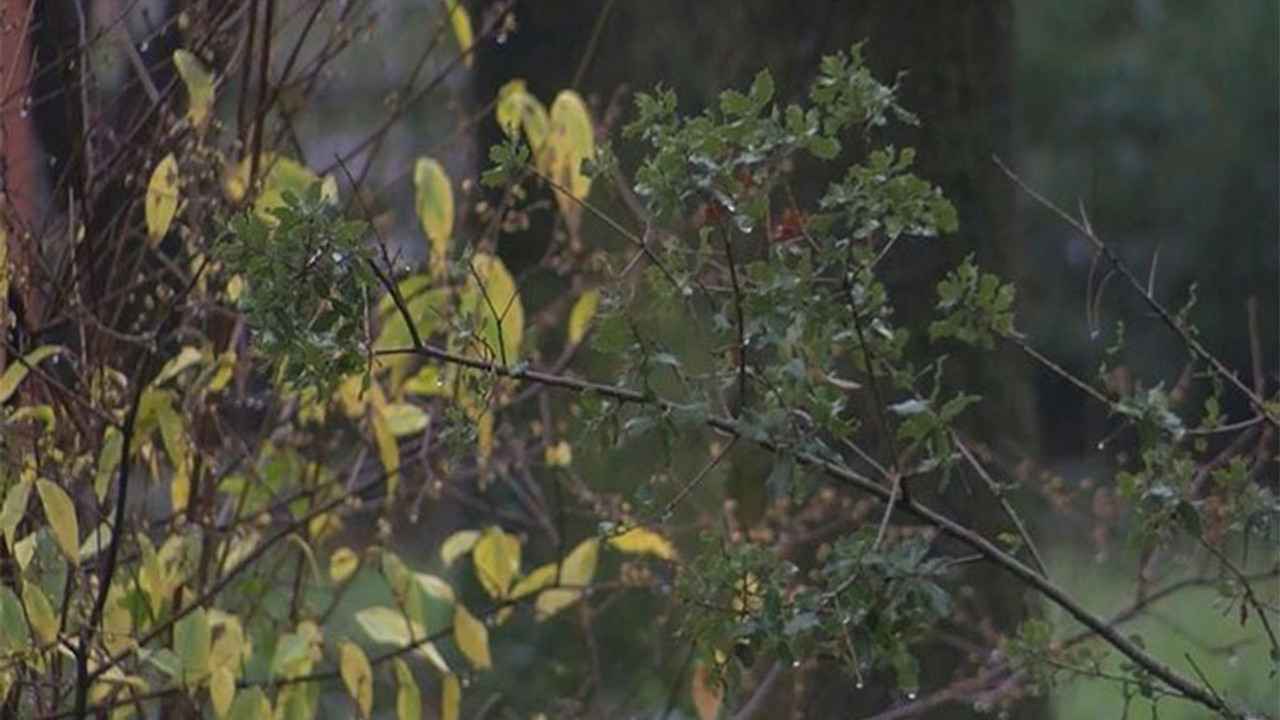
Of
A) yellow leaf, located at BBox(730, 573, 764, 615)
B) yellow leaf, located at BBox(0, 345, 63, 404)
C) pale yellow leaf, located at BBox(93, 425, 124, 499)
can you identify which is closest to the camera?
yellow leaf, located at BBox(730, 573, 764, 615)

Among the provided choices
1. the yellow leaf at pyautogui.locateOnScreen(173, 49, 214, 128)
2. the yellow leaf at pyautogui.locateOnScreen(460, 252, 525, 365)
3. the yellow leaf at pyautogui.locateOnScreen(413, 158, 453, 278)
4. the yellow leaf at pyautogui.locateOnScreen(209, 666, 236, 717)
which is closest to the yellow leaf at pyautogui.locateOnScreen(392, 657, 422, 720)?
the yellow leaf at pyautogui.locateOnScreen(209, 666, 236, 717)

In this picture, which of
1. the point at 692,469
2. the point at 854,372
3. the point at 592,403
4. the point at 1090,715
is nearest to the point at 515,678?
the point at 692,469

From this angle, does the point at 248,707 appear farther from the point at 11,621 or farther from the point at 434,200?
the point at 434,200

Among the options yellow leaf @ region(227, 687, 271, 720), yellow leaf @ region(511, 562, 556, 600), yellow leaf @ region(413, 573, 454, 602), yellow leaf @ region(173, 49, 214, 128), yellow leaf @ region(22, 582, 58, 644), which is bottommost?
yellow leaf @ region(511, 562, 556, 600)

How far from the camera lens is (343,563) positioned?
395cm

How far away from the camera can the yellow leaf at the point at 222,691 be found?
3.11 meters

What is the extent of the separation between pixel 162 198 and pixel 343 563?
2.91ft

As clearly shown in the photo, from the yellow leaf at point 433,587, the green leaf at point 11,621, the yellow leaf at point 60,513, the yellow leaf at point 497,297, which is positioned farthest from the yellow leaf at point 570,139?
the green leaf at point 11,621

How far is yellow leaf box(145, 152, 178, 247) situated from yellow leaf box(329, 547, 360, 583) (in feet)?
2.54

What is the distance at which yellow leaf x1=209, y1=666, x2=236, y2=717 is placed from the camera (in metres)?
3.11

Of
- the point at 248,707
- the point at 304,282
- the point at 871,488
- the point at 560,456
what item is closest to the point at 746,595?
the point at 871,488

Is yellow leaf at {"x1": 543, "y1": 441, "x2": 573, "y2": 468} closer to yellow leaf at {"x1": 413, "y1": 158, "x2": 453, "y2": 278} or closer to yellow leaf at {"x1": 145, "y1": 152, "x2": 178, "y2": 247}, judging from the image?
yellow leaf at {"x1": 413, "y1": 158, "x2": 453, "y2": 278}

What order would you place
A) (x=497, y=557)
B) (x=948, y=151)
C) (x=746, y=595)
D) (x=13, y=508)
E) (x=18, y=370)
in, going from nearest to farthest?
(x=746, y=595), (x=13, y=508), (x=18, y=370), (x=497, y=557), (x=948, y=151)

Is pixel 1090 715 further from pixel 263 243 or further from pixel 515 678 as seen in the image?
pixel 263 243
